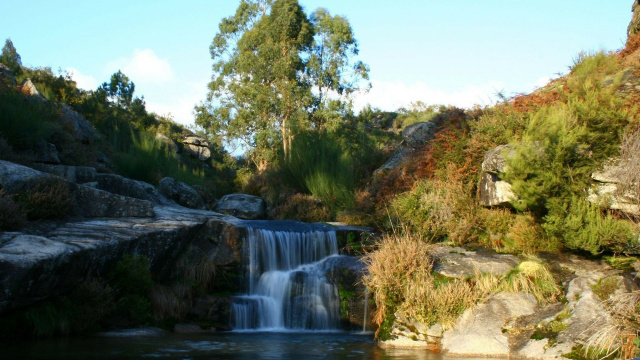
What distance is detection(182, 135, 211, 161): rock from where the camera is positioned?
32406mm

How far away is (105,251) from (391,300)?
189 inches

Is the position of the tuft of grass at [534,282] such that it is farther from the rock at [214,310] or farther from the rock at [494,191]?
the rock at [214,310]

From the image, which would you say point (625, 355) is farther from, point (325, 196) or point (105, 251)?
point (325, 196)

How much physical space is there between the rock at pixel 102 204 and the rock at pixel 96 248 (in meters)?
0.30

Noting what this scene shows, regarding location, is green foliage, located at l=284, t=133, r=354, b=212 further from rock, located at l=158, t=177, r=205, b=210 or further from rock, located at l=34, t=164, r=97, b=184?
rock, located at l=34, t=164, r=97, b=184

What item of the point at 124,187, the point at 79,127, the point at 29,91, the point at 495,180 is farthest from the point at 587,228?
the point at 29,91

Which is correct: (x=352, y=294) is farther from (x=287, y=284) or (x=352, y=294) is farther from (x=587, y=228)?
(x=587, y=228)

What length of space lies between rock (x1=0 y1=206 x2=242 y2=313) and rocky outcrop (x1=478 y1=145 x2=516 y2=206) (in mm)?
5230

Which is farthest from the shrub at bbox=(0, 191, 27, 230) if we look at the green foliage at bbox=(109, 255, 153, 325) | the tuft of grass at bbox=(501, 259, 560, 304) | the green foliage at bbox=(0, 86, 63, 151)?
the tuft of grass at bbox=(501, 259, 560, 304)

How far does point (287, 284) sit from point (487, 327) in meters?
4.32

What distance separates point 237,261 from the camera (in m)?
11.9

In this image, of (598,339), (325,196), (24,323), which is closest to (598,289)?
(598,339)

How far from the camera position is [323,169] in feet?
60.5

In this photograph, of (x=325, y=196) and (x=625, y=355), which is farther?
(x=325, y=196)
